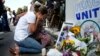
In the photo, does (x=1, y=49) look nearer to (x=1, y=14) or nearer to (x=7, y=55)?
(x=7, y=55)

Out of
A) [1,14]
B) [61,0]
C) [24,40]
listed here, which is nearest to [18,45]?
[24,40]

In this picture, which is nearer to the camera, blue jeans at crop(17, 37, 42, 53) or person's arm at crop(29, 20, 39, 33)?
person's arm at crop(29, 20, 39, 33)

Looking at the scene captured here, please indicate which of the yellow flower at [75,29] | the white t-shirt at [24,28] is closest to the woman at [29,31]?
the white t-shirt at [24,28]

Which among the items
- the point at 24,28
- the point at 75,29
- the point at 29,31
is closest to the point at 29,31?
the point at 29,31

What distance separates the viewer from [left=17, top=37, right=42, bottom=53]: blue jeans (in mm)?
5586

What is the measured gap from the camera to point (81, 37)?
3.83 metres

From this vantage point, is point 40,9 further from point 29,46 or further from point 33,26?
point 29,46

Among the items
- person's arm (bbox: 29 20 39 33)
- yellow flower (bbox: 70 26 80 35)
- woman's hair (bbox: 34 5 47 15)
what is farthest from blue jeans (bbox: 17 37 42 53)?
yellow flower (bbox: 70 26 80 35)

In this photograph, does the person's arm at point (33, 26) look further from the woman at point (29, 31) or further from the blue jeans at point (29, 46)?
the blue jeans at point (29, 46)

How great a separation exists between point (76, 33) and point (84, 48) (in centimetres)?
36

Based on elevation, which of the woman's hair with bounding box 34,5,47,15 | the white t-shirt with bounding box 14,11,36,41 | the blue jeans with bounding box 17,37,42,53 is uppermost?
the woman's hair with bounding box 34,5,47,15

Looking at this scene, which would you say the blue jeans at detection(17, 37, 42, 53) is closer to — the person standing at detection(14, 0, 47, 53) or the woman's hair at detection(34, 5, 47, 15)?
the person standing at detection(14, 0, 47, 53)

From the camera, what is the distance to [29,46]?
18.5ft

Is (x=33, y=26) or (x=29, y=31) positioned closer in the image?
(x=33, y=26)
